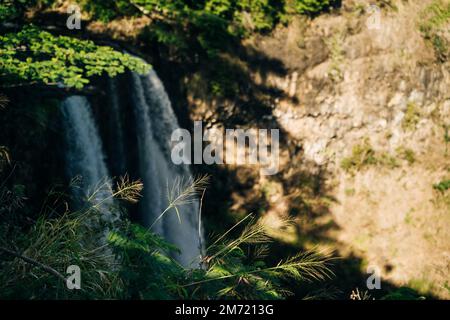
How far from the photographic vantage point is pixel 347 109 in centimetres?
1218

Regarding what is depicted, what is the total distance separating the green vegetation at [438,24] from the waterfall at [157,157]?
729cm

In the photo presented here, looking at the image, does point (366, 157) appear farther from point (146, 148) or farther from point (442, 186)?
point (146, 148)

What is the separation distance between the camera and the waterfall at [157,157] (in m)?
9.97

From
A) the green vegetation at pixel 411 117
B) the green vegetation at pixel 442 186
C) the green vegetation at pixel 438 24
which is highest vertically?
the green vegetation at pixel 438 24

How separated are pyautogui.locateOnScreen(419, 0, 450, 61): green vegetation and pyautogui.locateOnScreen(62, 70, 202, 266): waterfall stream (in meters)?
7.30

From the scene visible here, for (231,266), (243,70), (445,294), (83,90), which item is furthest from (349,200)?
(231,266)

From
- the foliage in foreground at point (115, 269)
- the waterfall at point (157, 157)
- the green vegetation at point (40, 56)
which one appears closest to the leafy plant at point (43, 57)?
the green vegetation at point (40, 56)

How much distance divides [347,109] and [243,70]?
2943 mm

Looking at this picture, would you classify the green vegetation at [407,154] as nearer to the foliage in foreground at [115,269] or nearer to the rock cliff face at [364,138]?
the rock cliff face at [364,138]

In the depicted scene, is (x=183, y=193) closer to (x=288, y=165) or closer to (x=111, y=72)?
(x=111, y=72)

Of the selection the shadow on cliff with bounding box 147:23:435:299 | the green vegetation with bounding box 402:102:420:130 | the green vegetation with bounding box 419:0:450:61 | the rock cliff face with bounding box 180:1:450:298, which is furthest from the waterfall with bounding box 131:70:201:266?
the green vegetation with bounding box 419:0:450:61

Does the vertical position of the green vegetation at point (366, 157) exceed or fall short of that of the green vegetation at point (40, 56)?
it falls short

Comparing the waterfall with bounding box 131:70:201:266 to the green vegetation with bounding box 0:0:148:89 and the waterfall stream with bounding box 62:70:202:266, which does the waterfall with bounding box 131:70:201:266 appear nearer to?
Answer: the waterfall stream with bounding box 62:70:202:266

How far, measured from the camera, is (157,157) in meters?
10.5
